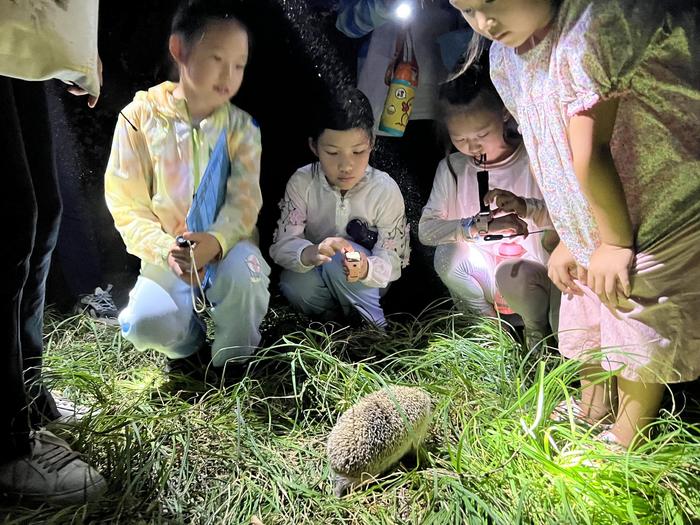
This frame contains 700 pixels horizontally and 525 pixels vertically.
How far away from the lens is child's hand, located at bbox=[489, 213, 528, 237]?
1750 mm

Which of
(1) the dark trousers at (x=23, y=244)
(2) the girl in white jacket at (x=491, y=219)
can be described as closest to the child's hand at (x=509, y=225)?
(2) the girl in white jacket at (x=491, y=219)

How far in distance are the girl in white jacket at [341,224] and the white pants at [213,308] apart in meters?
0.16

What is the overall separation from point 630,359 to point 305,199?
1.09 meters

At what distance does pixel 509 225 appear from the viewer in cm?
178

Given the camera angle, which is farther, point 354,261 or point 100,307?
point 100,307

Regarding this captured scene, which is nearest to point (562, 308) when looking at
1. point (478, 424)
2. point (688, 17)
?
point (478, 424)

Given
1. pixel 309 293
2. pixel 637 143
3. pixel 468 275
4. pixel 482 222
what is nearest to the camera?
pixel 637 143

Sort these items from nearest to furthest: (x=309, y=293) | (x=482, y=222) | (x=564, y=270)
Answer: (x=564, y=270) → (x=482, y=222) → (x=309, y=293)

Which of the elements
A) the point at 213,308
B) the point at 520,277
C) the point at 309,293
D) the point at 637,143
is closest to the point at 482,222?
the point at 520,277

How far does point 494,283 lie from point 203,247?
35.6 inches

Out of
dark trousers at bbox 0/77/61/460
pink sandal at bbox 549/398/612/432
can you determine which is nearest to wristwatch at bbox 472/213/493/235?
pink sandal at bbox 549/398/612/432

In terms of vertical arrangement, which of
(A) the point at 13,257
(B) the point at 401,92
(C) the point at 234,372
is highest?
(B) the point at 401,92

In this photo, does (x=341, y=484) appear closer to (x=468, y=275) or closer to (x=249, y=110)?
(x=468, y=275)

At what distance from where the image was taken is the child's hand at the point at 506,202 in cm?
173
